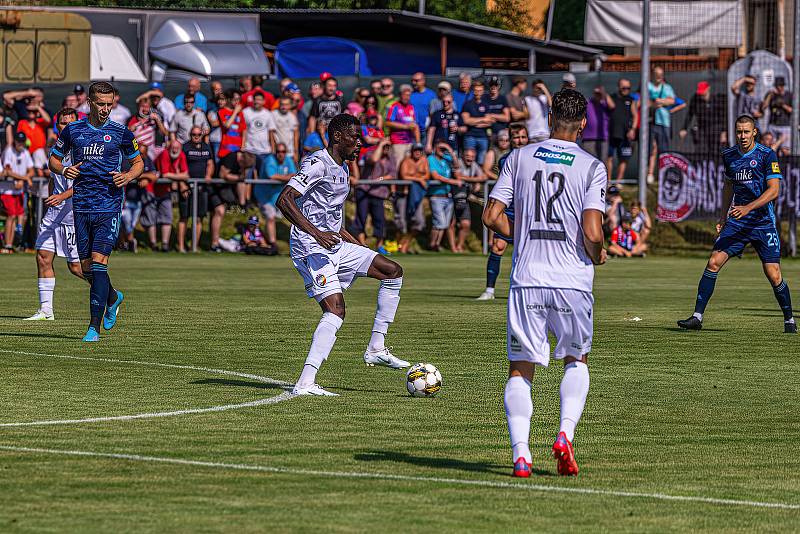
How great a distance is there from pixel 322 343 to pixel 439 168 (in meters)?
20.2

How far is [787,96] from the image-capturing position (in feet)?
104

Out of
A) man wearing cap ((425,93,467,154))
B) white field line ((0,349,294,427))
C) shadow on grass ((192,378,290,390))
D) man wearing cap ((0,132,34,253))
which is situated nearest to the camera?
white field line ((0,349,294,427))

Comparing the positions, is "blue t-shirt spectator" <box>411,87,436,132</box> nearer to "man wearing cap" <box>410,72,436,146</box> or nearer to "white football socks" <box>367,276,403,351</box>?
"man wearing cap" <box>410,72,436,146</box>

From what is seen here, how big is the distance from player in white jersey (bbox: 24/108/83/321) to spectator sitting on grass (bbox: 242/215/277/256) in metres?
14.0

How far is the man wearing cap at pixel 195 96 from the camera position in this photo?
30.0 m

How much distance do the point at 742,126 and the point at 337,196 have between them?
6248 mm

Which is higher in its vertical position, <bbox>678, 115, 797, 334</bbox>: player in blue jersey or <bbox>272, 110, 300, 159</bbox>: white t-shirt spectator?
<bbox>272, 110, 300, 159</bbox>: white t-shirt spectator

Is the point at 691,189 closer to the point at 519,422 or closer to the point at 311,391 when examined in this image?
the point at 311,391

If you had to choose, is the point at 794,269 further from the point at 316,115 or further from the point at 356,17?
the point at 356,17

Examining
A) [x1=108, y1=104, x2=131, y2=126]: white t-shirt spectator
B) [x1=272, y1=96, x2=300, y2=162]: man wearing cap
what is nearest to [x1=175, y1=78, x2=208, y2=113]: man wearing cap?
[x1=108, y1=104, x2=131, y2=126]: white t-shirt spectator

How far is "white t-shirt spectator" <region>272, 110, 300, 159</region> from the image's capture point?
30.2 meters

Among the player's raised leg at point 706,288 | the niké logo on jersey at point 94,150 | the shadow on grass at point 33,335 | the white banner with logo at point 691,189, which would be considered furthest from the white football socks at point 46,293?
the white banner with logo at point 691,189

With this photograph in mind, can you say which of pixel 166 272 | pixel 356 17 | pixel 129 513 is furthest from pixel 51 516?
pixel 356 17

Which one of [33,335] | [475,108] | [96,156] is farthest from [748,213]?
[475,108]
